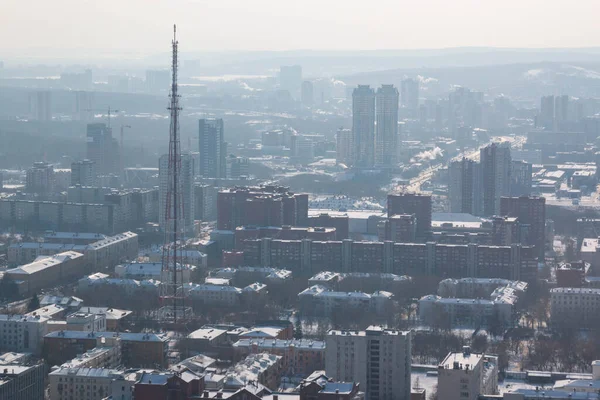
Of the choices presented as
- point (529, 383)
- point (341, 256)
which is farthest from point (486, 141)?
point (529, 383)

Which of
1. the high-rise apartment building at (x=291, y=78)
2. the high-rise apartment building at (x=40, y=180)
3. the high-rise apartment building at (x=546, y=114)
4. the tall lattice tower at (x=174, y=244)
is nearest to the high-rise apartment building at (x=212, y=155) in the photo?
the high-rise apartment building at (x=40, y=180)

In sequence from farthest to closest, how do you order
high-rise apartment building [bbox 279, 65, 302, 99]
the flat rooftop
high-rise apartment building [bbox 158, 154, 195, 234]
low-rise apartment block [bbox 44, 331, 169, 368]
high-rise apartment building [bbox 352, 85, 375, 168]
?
1. high-rise apartment building [bbox 279, 65, 302, 99]
2. high-rise apartment building [bbox 352, 85, 375, 168]
3. high-rise apartment building [bbox 158, 154, 195, 234]
4. low-rise apartment block [bbox 44, 331, 169, 368]
5. the flat rooftop

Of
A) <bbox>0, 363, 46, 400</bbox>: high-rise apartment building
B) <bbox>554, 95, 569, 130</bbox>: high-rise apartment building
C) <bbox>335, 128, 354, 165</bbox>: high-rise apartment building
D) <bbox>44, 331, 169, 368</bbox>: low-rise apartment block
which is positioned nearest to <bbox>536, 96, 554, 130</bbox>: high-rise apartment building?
<bbox>554, 95, 569, 130</bbox>: high-rise apartment building

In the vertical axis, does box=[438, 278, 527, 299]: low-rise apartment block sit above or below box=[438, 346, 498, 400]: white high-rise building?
below

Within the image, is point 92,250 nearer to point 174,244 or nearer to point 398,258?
point 398,258

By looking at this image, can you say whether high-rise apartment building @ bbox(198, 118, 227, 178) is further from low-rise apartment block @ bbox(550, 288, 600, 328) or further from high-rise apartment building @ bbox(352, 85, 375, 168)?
low-rise apartment block @ bbox(550, 288, 600, 328)

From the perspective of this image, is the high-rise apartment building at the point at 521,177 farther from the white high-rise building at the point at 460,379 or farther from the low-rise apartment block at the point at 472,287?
the white high-rise building at the point at 460,379
